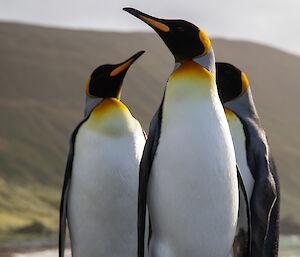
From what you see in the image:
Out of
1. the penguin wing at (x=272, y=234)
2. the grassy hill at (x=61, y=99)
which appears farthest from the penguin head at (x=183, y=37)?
the grassy hill at (x=61, y=99)

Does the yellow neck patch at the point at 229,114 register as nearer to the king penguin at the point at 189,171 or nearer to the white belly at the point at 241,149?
the white belly at the point at 241,149

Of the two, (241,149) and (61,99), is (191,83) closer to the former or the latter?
(241,149)

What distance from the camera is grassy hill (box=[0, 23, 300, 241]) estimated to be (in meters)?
23.2

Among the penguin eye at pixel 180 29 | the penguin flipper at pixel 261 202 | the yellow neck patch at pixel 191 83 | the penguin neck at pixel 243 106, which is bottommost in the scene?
the penguin flipper at pixel 261 202

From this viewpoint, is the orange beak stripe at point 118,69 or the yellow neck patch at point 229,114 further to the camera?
the orange beak stripe at point 118,69

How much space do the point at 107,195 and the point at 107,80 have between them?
95cm

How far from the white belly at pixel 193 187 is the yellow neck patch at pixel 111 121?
1060 mm

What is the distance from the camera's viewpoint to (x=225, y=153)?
3174 mm

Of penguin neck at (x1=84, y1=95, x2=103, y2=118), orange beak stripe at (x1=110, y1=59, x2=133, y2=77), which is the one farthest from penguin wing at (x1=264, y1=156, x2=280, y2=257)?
penguin neck at (x1=84, y1=95, x2=103, y2=118)

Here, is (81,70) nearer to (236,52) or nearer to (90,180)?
(236,52)

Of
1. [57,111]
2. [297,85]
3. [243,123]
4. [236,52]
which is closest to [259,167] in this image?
[243,123]

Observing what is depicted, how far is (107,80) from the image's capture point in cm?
445

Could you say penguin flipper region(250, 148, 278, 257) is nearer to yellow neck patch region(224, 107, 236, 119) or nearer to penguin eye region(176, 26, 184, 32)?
yellow neck patch region(224, 107, 236, 119)

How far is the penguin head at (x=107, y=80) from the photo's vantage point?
14.5 ft
